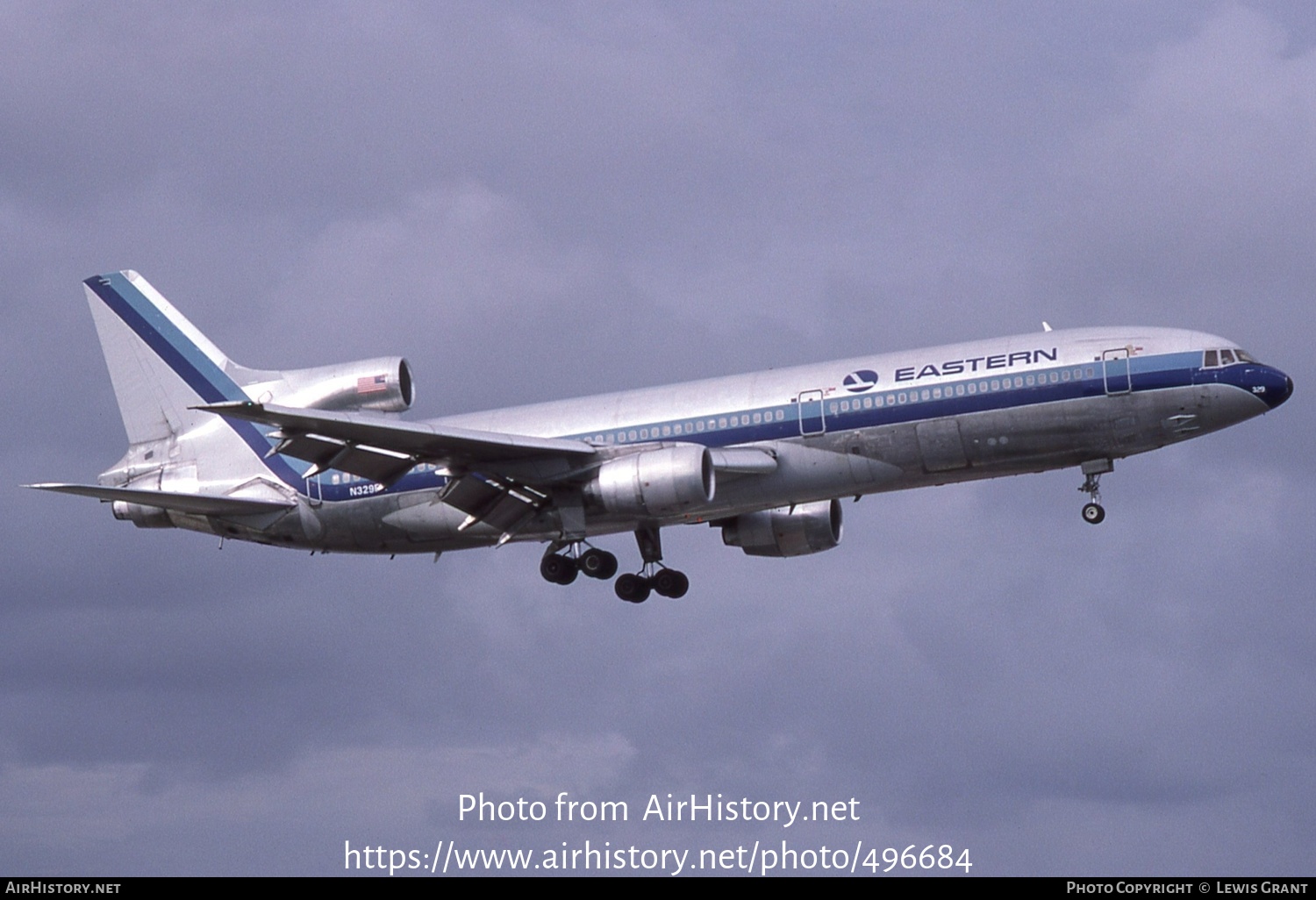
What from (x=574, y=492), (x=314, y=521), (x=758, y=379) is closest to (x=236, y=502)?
(x=314, y=521)

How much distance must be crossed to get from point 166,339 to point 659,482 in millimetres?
20066

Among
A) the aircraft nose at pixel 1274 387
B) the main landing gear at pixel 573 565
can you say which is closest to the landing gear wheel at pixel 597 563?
the main landing gear at pixel 573 565

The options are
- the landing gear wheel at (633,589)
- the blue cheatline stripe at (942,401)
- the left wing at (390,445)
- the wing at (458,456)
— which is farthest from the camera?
the landing gear wheel at (633,589)

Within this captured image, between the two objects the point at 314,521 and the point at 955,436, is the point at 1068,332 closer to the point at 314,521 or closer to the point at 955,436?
the point at 955,436

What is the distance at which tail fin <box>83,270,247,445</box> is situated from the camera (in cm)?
6300

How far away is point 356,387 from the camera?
191 feet

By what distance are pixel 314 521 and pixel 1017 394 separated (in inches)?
841

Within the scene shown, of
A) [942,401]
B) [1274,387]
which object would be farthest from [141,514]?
[1274,387]

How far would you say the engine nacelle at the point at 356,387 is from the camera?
190 ft

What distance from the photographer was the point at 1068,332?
5409 centimetres

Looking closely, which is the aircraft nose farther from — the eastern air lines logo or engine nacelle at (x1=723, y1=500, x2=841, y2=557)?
engine nacelle at (x1=723, y1=500, x2=841, y2=557)

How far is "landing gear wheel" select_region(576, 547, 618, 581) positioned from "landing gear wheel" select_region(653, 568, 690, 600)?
11.5 ft

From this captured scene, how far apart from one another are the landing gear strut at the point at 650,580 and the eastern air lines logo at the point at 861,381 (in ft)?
32.6

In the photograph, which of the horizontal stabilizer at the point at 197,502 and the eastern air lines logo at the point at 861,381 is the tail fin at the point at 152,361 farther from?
the eastern air lines logo at the point at 861,381
